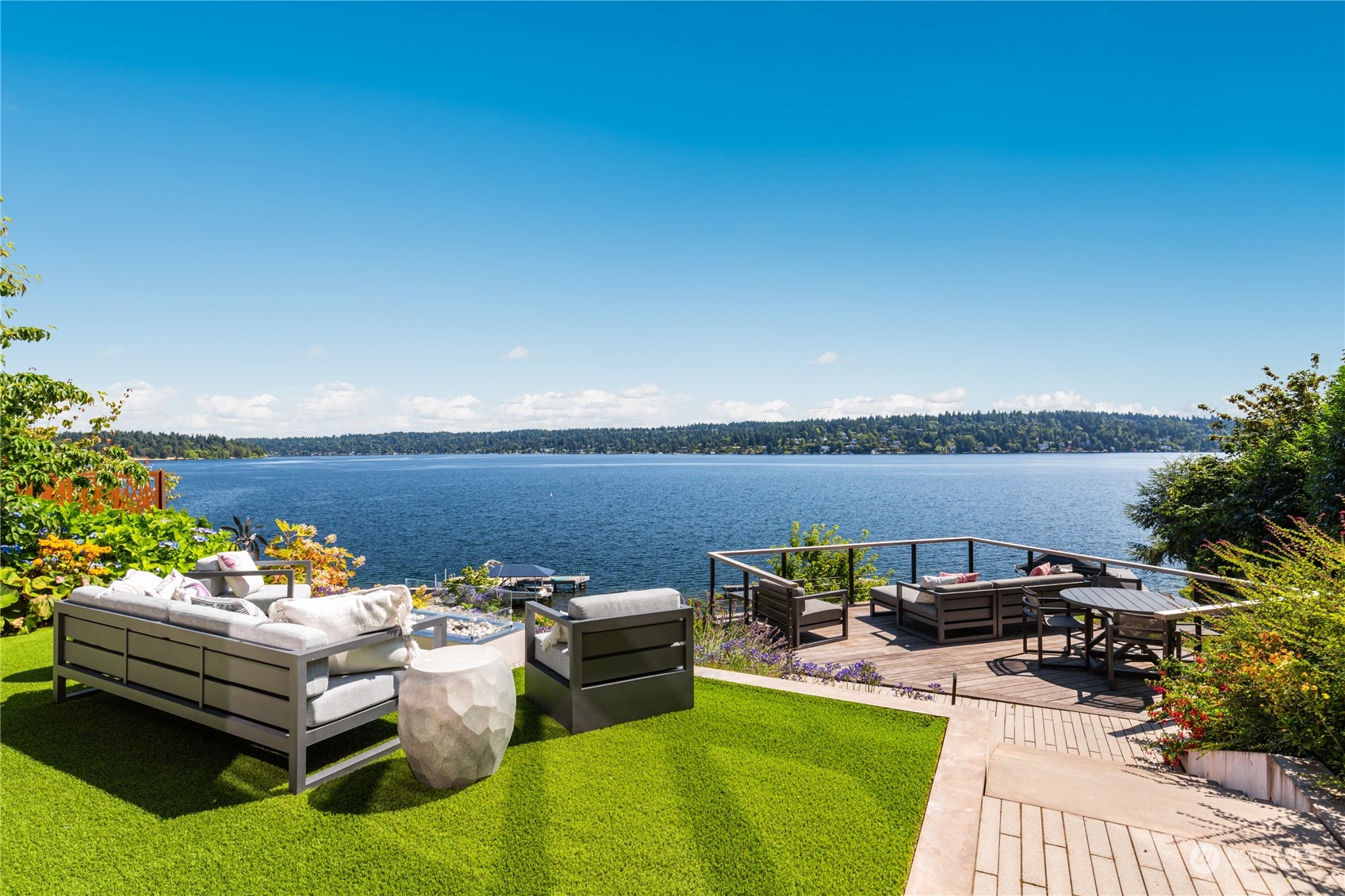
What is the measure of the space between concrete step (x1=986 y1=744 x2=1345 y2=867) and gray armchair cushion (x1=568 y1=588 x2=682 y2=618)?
2016 mm

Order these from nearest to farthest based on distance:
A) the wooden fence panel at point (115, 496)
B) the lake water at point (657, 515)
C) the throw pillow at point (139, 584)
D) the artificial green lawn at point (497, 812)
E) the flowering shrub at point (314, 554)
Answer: the artificial green lawn at point (497, 812) → the throw pillow at point (139, 584) → the wooden fence panel at point (115, 496) → the flowering shrub at point (314, 554) → the lake water at point (657, 515)

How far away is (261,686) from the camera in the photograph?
3.01m

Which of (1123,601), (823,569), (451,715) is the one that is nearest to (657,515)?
(823,569)

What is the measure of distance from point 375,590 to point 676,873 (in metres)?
2.19

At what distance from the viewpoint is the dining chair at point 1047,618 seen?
6.40m

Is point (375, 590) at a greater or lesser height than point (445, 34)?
lesser

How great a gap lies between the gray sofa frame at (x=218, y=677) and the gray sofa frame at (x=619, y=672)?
0.97 metres

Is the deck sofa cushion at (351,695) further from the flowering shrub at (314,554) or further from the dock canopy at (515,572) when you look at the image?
the dock canopy at (515,572)

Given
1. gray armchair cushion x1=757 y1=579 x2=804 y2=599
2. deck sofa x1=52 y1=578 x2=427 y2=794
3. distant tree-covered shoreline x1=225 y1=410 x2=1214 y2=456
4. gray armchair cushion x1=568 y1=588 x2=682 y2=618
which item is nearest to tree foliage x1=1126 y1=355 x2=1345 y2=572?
gray armchair cushion x1=757 y1=579 x2=804 y2=599

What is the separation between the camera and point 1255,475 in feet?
52.7

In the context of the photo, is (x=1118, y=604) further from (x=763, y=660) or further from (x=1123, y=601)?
(x=763, y=660)

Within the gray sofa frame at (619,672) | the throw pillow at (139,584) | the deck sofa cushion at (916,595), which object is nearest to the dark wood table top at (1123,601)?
the deck sofa cushion at (916,595)

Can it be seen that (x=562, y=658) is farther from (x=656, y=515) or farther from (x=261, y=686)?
(x=656, y=515)

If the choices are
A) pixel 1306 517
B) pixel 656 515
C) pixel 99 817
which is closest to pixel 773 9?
pixel 99 817
